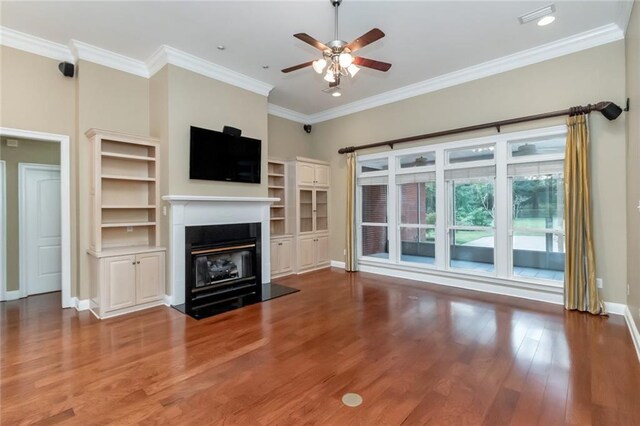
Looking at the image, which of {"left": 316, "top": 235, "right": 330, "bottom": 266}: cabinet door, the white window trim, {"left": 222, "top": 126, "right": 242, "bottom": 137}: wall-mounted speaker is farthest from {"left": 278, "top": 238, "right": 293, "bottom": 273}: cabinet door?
{"left": 222, "top": 126, "right": 242, "bottom": 137}: wall-mounted speaker

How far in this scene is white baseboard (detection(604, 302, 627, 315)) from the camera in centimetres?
368

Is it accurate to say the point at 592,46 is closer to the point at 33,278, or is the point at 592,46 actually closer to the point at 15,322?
the point at 15,322

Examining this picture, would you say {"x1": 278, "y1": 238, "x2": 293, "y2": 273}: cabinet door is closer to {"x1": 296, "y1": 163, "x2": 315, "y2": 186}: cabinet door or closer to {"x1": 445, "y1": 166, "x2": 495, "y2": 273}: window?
{"x1": 296, "y1": 163, "x2": 315, "y2": 186}: cabinet door

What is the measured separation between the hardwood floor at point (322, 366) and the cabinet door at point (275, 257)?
166cm

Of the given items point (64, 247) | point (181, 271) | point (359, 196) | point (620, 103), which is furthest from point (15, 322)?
point (620, 103)

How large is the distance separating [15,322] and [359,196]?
544 cm

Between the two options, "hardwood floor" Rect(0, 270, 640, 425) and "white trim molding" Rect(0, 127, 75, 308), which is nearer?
"hardwood floor" Rect(0, 270, 640, 425)

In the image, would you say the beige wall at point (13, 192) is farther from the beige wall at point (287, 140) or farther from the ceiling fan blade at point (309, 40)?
the ceiling fan blade at point (309, 40)

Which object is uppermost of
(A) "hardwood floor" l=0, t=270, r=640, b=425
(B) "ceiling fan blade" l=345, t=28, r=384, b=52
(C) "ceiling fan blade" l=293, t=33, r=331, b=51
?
(C) "ceiling fan blade" l=293, t=33, r=331, b=51

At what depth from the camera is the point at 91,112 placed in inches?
165

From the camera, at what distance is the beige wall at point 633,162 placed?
293 centimetres

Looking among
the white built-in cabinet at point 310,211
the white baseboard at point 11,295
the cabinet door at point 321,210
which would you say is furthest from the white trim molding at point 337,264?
the white baseboard at point 11,295

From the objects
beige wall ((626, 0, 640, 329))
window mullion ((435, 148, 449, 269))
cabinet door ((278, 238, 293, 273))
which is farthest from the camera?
cabinet door ((278, 238, 293, 273))

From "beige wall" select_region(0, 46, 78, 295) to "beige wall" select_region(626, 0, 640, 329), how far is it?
6433mm
